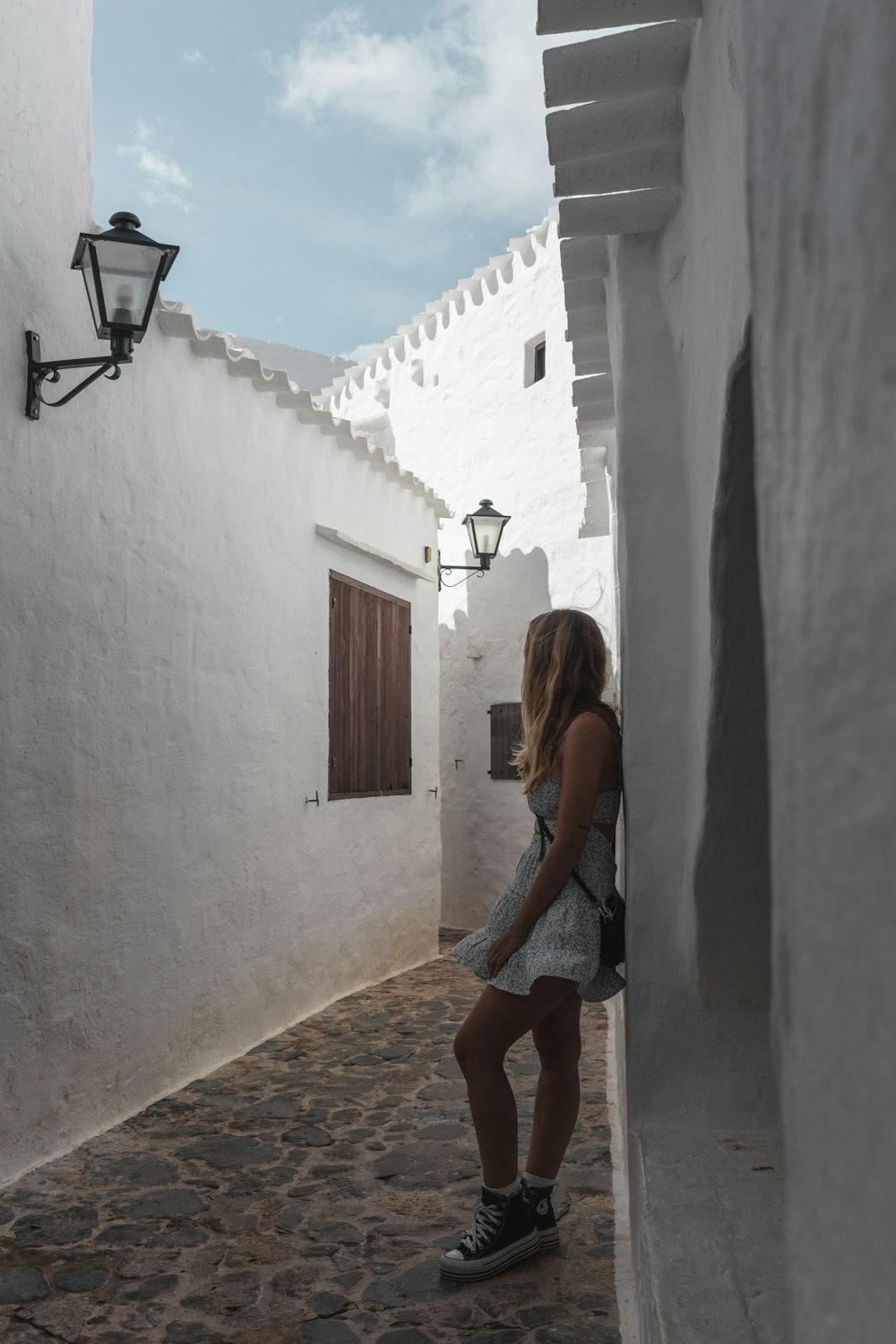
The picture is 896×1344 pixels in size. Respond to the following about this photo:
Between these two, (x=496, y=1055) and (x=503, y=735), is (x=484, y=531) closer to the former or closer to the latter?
(x=503, y=735)

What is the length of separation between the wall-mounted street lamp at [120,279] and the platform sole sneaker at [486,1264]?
3070 mm

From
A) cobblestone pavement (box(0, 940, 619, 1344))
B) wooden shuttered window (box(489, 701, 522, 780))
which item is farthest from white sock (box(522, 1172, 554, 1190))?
wooden shuttered window (box(489, 701, 522, 780))

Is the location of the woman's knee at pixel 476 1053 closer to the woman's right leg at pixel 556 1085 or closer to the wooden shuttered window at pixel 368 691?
the woman's right leg at pixel 556 1085

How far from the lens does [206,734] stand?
5.44 metres

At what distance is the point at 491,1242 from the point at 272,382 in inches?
175

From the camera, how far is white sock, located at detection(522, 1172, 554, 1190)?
3.09m

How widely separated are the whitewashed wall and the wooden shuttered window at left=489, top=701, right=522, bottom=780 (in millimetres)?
3409

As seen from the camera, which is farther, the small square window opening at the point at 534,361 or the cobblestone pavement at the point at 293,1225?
the small square window opening at the point at 534,361

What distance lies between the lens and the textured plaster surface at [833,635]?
0.42 meters

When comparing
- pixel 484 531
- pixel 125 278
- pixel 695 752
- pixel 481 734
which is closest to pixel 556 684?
pixel 695 752

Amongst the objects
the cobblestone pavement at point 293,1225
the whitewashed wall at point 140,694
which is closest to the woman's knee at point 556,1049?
the cobblestone pavement at point 293,1225

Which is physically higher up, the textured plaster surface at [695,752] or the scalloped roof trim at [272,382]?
the scalloped roof trim at [272,382]

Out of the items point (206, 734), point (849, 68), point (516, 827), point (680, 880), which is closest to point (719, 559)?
point (680, 880)

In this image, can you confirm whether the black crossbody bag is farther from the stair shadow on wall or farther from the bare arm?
the stair shadow on wall
